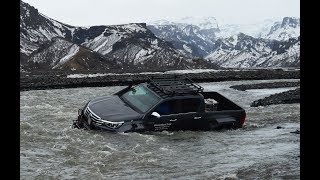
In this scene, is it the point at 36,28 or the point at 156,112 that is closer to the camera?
the point at 156,112

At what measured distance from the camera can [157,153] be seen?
10523 millimetres

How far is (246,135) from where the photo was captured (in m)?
13.3

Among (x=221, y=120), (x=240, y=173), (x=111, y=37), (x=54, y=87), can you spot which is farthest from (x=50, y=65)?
(x=240, y=173)

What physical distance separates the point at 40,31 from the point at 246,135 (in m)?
91.3

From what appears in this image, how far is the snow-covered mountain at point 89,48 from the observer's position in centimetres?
7019

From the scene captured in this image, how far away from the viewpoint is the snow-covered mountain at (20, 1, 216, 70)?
70.2 metres

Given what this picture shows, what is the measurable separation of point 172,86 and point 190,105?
1189mm

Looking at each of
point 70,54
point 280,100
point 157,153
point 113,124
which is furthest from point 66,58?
point 157,153

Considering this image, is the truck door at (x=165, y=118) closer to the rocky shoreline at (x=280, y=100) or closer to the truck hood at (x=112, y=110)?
the truck hood at (x=112, y=110)

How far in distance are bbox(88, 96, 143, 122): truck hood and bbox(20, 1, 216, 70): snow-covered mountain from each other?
48.9m

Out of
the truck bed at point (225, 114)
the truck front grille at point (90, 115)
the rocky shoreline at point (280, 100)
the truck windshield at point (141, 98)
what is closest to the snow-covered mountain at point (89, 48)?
the rocky shoreline at point (280, 100)

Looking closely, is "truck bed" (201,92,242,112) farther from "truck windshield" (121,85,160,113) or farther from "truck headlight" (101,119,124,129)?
"truck headlight" (101,119,124,129)

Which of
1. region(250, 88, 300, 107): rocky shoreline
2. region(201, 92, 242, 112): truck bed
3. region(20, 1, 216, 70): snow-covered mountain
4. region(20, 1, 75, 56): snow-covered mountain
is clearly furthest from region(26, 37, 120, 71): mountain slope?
region(201, 92, 242, 112): truck bed

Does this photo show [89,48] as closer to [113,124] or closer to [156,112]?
[156,112]
